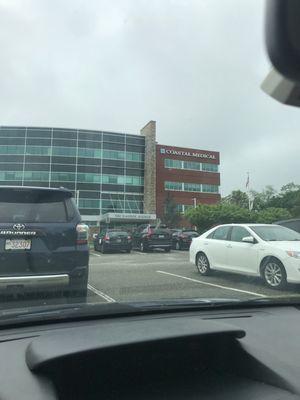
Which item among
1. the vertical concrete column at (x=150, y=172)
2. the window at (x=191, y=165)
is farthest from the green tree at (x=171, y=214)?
the window at (x=191, y=165)

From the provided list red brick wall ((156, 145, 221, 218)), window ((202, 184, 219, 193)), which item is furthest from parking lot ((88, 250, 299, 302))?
window ((202, 184, 219, 193))

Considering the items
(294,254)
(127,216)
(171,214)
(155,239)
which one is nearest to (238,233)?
(294,254)

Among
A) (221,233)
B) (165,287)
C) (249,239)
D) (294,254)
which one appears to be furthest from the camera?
(221,233)

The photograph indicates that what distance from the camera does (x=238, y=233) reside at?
1116 centimetres

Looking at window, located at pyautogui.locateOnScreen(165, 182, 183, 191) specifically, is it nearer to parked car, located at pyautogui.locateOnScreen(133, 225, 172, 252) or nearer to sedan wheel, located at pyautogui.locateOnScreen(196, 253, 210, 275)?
parked car, located at pyautogui.locateOnScreen(133, 225, 172, 252)

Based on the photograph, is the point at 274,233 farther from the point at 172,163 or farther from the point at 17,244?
the point at 172,163

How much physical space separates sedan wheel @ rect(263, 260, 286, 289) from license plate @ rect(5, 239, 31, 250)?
490 cm

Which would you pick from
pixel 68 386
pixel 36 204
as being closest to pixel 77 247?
pixel 36 204

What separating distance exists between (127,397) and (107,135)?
2559 inches

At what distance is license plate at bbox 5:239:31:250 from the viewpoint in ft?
21.5

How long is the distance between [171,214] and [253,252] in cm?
5527

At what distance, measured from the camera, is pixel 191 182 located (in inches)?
2943

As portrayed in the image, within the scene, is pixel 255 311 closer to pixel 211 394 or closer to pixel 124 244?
pixel 211 394

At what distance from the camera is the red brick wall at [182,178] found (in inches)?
2798
